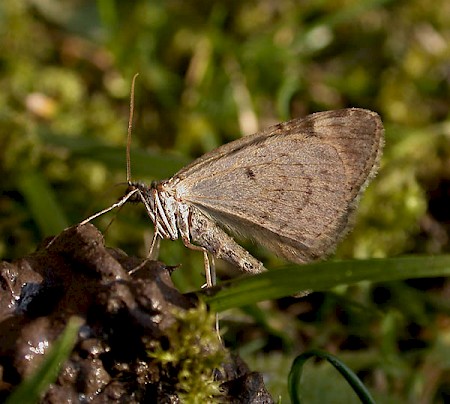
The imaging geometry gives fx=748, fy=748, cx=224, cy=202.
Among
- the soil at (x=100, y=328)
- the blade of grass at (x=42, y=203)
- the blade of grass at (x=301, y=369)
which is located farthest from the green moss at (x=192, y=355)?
the blade of grass at (x=42, y=203)

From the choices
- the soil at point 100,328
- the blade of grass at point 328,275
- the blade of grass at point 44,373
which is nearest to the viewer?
the blade of grass at point 44,373

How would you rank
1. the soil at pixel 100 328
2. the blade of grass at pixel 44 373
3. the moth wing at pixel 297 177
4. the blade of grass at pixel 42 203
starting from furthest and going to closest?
the blade of grass at pixel 42 203 < the moth wing at pixel 297 177 < the soil at pixel 100 328 < the blade of grass at pixel 44 373

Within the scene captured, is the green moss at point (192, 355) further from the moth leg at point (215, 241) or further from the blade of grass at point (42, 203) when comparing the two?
the blade of grass at point (42, 203)

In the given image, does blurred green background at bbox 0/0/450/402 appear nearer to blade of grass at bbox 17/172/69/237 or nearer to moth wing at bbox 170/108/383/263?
blade of grass at bbox 17/172/69/237

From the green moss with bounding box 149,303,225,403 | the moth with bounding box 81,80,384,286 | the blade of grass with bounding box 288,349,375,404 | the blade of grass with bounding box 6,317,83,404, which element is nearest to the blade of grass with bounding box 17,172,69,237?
the moth with bounding box 81,80,384,286

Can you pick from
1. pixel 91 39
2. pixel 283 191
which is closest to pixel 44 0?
pixel 91 39

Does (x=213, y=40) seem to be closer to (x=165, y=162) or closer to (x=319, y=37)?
(x=319, y=37)
